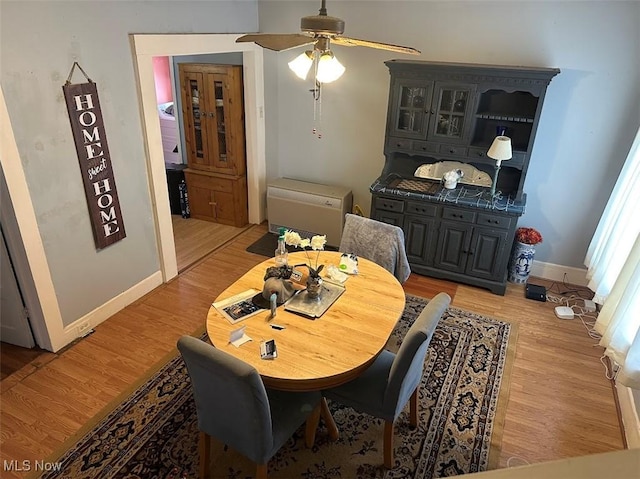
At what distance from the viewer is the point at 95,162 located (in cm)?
297

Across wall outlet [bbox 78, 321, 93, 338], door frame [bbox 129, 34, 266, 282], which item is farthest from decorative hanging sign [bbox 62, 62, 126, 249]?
wall outlet [bbox 78, 321, 93, 338]

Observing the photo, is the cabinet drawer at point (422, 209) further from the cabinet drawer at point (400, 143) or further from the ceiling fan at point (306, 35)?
the ceiling fan at point (306, 35)

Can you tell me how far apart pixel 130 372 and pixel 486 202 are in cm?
303

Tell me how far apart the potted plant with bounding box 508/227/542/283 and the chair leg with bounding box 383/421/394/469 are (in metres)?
2.38

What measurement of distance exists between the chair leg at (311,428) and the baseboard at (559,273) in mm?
2842

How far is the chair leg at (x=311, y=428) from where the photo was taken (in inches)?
87.6

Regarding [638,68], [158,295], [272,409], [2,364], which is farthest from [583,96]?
[2,364]

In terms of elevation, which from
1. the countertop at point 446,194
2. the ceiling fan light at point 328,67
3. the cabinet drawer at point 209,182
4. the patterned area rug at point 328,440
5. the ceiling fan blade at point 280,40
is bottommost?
the patterned area rug at point 328,440

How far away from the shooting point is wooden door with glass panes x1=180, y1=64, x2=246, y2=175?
4.44 meters

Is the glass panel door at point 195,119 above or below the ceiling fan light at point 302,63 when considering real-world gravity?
below

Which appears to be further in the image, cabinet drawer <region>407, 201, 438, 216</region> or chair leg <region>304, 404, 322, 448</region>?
cabinet drawer <region>407, 201, 438, 216</region>

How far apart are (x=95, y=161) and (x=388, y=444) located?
2618mm

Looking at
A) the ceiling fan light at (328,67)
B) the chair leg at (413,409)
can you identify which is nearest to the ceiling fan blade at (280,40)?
the ceiling fan light at (328,67)

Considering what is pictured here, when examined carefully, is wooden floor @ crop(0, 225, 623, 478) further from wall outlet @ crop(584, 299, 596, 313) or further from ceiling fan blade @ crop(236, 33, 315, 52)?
ceiling fan blade @ crop(236, 33, 315, 52)
